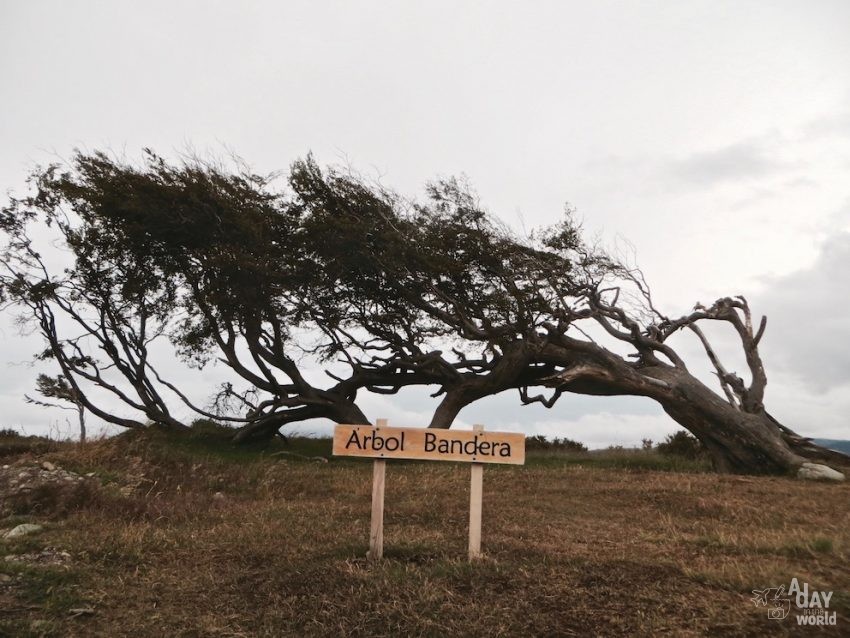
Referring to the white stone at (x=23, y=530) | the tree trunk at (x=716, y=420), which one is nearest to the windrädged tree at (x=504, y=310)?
the tree trunk at (x=716, y=420)

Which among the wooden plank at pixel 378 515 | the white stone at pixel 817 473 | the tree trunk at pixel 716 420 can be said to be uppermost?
the tree trunk at pixel 716 420

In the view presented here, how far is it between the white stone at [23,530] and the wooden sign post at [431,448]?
4092mm

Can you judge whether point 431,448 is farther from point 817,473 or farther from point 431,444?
point 817,473

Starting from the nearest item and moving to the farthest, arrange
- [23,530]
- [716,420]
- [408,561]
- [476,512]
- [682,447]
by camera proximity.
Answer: [408,561], [476,512], [23,530], [716,420], [682,447]

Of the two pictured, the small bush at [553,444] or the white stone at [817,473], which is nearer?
the white stone at [817,473]

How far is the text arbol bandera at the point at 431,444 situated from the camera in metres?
7.10

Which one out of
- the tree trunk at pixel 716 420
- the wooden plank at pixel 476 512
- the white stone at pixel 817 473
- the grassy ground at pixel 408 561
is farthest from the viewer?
the tree trunk at pixel 716 420

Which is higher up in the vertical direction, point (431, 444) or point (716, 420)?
point (716, 420)

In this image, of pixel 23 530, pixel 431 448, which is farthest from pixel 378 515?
pixel 23 530

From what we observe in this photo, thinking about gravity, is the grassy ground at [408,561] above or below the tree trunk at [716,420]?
below

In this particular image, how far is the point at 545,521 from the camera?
9.65m

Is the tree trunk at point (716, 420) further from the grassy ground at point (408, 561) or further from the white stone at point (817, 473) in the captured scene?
the grassy ground at point (408, 561)

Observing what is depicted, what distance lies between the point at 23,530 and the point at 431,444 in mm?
5162

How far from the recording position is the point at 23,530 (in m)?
8.20
